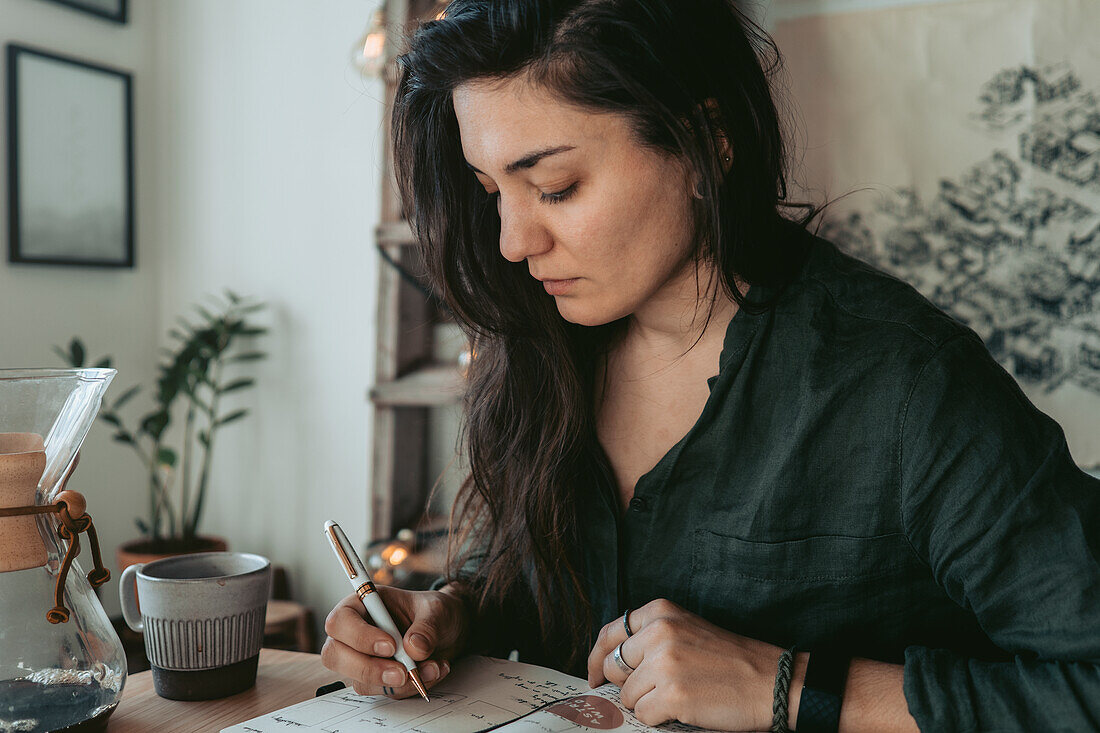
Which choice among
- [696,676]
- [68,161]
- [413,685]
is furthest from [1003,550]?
[68,161]

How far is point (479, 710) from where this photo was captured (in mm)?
803

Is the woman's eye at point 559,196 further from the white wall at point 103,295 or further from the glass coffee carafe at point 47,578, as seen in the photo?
the white wall at point 103,295

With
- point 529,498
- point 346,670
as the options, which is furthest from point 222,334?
point 346,670

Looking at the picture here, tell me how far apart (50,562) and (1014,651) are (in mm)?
813

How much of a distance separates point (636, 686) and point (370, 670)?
0.25 meters

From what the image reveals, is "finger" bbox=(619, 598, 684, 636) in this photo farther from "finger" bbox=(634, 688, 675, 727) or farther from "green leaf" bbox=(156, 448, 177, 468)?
"green leaf" bbox=(156, 448, 177, 468)

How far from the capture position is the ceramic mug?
82 centimetres

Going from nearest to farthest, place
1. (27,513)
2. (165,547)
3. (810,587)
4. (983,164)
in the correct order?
(27,513) → (810,587) → (983,164) → (165,547)

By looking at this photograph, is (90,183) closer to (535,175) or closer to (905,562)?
(535,175)

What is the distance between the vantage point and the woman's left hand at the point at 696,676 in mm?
758

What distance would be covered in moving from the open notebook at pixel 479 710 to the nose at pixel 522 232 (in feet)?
1.39

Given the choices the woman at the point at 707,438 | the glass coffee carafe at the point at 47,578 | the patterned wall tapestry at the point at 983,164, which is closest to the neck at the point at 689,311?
the woman at the point at 707,438

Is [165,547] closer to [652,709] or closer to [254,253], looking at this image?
[254,253]

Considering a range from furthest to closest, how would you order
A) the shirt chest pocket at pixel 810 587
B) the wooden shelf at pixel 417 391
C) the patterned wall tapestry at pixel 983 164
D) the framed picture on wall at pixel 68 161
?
the framed picture on wall at pixel 68 161 < the wooden shelf at pixel 417 391 < the patterned wall tapestry at pixel 983 164 < the shirt chest pocket at pixel 810 587
